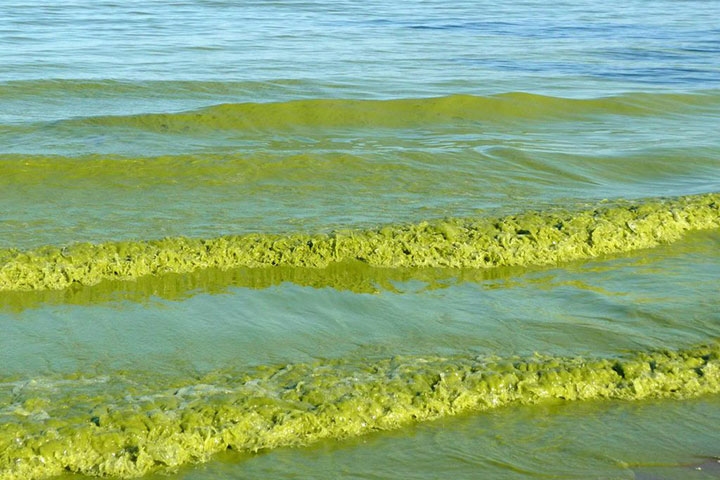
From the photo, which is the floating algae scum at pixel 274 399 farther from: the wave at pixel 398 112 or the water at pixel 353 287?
the wave at pixel 398 112

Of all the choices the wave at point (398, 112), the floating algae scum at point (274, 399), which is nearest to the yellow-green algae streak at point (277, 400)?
the floating algae scum at point (274, 399)

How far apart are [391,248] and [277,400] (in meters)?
2.04

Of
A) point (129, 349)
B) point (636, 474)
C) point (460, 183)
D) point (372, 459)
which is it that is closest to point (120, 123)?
point (460, 183)

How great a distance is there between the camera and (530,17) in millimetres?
21141

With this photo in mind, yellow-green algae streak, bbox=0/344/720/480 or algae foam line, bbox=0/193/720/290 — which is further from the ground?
algae foam line, bbox=0/193/720/290

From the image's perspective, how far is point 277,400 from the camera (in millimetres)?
3768

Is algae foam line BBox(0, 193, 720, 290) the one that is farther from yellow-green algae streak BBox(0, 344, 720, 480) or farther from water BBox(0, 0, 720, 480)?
yellow-green algae streak BBox(0, 344, 720, 480)

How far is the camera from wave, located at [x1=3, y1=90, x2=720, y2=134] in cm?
932

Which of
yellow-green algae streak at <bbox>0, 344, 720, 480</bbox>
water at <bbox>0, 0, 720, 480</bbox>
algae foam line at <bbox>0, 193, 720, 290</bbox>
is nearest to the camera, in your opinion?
yellow-green algae streak at <bbox>0, 344, 720, 480</bbox>

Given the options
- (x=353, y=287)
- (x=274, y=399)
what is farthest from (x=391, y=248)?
(x=274, y=399)

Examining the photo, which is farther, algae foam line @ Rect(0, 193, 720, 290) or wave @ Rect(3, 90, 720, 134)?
wave @ Rect(3, 90, 720, 134)

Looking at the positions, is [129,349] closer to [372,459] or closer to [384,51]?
[372,459]

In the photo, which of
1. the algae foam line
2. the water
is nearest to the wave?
the water

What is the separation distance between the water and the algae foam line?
26mm
